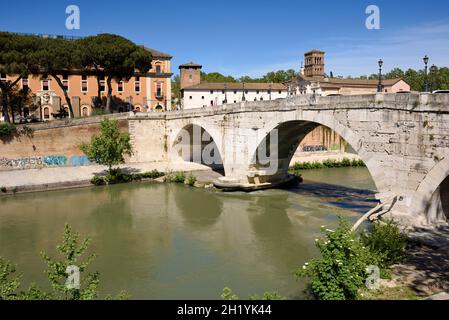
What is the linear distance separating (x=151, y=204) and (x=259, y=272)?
9.60 metres

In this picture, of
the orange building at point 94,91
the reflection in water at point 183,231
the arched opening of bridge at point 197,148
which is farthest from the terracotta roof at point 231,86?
the reflection in water at point 183,231

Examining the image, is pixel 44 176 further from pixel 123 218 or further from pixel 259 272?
pixel 259 272

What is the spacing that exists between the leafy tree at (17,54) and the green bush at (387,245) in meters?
25.1

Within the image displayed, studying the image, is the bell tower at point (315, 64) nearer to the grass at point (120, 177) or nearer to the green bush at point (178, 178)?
the green bush at point (178, 178)

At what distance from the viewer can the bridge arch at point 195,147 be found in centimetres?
2959

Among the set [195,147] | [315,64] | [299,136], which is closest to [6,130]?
[195,147]

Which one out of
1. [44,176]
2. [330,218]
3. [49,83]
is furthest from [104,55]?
[330,218]

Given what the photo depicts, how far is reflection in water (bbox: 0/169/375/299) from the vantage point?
10.5m

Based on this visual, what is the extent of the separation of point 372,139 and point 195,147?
1976 centimetres

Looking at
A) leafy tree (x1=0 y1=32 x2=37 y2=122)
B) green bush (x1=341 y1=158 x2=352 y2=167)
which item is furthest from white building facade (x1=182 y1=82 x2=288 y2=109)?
leafy tree (x1=0 y1=32 x2=37 y2=122)

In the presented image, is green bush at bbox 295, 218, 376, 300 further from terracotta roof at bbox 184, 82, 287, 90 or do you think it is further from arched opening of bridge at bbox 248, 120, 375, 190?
terracotta roof at bbox 184, 82, 287, 90

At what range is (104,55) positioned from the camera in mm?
30750

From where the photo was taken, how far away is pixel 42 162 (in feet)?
85.7

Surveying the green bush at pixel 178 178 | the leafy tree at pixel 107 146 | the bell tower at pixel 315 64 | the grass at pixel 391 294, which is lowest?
the grass at pixel 391 294
